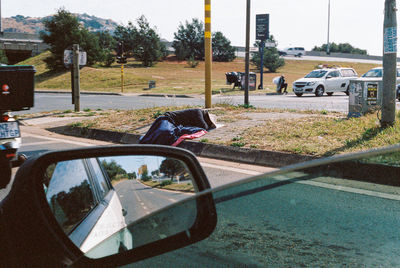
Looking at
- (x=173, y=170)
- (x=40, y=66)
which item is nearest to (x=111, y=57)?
(x=40, y=66)

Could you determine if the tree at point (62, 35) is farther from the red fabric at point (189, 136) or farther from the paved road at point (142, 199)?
the paved road at point (142, 199)

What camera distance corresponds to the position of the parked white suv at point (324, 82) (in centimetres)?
2500

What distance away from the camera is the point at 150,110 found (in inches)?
477

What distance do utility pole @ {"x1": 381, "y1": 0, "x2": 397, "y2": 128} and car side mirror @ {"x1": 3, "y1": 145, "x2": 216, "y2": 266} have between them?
6.93 metres

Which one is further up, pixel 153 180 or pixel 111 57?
pixel 111 57

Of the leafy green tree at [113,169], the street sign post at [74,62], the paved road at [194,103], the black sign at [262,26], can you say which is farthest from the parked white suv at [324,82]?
the leafy green tree at [113,169]

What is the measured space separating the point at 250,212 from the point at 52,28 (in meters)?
46.7

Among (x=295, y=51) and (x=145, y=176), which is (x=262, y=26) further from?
(x=295, y=51)

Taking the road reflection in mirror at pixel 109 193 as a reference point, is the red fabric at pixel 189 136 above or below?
below

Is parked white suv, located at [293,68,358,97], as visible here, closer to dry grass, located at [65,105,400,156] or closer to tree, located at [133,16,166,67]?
dry grass, located at [65,105,400,156]

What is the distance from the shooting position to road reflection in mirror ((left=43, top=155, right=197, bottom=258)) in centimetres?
138

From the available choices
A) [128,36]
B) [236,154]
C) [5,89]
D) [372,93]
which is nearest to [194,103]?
[372,93]

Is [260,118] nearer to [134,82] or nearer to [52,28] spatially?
[134,82]

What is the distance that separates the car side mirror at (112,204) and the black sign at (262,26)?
28098mm
